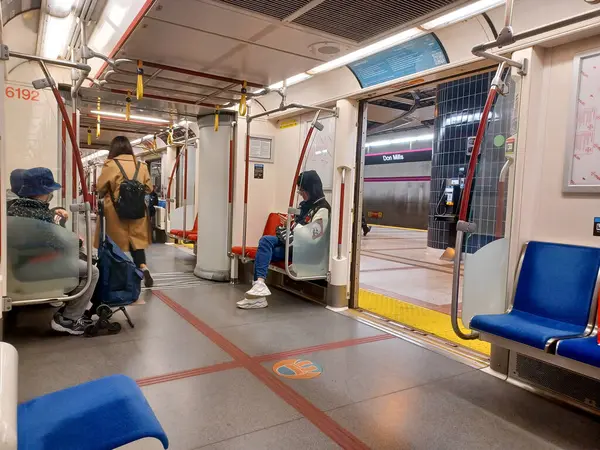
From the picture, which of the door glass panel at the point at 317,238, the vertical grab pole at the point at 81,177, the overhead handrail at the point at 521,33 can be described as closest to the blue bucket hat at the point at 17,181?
the vertical grab pole at the point at 81,177

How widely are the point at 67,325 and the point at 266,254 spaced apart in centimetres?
197

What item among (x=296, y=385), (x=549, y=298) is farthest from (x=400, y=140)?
(x=296, y=385)

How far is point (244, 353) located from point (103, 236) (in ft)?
5.33

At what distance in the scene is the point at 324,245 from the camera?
4.68 metres

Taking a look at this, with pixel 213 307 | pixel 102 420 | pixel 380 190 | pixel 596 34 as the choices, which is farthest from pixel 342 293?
pixel 380 190

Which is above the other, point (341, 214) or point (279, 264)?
point (341, 214)

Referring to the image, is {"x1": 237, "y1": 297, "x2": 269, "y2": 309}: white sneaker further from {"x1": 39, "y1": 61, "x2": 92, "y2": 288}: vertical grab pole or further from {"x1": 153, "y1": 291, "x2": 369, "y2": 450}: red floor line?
{"x1": 39, "y1": 61, "x2": 92, "y2": 288}: vertical grab pole

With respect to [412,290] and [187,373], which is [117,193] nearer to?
[187,373]

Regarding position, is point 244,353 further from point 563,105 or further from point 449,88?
point 449,88

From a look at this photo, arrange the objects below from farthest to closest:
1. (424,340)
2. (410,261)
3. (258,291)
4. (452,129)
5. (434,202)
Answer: (434,202)
(452,129)
(410,261)
(258,291)
(424,340)

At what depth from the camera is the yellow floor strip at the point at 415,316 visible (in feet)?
12.0

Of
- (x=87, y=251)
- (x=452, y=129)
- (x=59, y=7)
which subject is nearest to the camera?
(x=87, y=251)

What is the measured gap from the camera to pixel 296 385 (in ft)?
8.94

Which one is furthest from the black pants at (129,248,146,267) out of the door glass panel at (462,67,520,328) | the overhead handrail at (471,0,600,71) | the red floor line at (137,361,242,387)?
the overhead handrail at (471,0,600,71)
